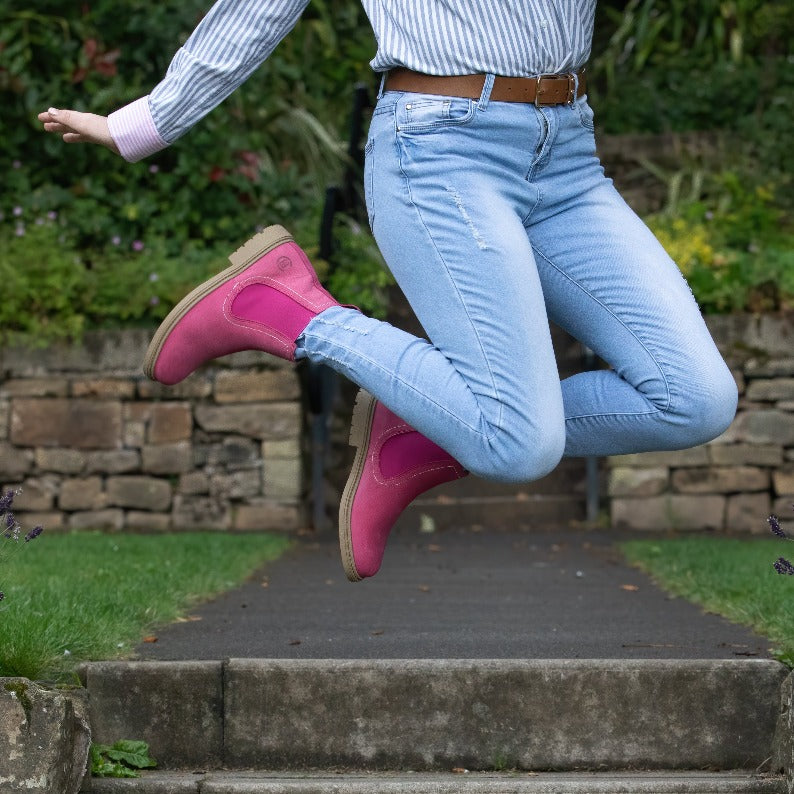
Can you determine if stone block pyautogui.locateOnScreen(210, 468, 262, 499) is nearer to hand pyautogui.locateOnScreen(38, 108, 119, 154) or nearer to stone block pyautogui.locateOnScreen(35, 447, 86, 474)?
stone block pyautogui.locateOnScreen(35, 447, 86, 474)

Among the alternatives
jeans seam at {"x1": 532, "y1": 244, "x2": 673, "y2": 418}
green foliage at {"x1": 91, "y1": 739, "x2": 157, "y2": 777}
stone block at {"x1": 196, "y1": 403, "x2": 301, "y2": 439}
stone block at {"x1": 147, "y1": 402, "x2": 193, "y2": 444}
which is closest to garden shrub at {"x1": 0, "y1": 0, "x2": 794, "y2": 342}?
stone block at {"x1": 147, "y1": 402, "x2": 193, "y2": 444}

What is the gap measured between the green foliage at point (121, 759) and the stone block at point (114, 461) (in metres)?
3.45

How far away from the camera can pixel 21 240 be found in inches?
241

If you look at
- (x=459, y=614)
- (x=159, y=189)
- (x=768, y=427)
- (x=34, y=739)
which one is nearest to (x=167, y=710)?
(x=34, y=739)

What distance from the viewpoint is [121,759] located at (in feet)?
8.53

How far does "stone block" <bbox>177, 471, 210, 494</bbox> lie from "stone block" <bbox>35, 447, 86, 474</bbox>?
1.51 ft

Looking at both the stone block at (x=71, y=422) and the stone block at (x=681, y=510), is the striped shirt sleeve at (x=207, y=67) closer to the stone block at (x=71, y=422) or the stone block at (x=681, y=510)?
the stone block at (x=71, y=422)

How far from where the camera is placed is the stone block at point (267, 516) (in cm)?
605

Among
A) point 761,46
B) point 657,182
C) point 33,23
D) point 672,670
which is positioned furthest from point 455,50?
point 761,46

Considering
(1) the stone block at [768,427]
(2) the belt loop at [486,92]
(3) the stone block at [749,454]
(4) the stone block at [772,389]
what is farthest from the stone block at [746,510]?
(2) the belt loop at [486,92]

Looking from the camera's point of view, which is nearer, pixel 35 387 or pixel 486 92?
pixel 486 92

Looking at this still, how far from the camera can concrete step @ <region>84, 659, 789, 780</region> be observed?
264cm

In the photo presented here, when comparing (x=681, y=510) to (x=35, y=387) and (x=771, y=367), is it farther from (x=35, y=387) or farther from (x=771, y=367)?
(x=35, y=387)

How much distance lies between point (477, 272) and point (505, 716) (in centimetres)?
94
